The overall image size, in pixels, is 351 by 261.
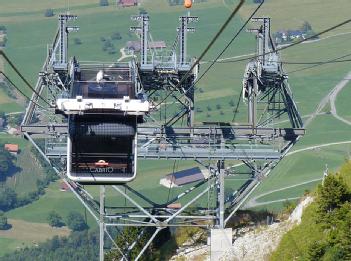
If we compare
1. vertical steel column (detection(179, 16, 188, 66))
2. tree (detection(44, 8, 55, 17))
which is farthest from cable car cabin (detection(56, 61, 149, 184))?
tree (detection(44, 8, 55, 17))

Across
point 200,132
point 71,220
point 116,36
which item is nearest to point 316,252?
point 200,132

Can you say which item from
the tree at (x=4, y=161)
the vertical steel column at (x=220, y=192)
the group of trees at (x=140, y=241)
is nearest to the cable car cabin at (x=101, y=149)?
the vertical steel column at (x=220, y=192)

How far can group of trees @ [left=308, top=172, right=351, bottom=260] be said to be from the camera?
3547 cm

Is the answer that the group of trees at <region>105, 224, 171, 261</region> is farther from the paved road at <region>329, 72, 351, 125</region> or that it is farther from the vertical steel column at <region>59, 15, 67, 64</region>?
the paved road at <region>329, 72, 351, 125</region>

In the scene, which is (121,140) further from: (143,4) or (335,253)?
(143,4)

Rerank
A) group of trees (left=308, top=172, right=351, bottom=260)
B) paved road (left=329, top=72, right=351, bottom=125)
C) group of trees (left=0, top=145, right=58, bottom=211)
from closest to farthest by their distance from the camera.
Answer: group of trees (left=308, top=172, right=351, bottom=260) → paved road (left=329, top=72, right=351, bottom=125) → group of trees (left=0, top=145, right=58, bottom=211)

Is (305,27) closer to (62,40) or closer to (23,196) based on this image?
(23,196)

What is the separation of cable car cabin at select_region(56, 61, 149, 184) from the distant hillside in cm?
640

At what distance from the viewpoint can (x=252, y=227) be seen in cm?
4422

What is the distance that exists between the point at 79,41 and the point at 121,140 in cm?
14337

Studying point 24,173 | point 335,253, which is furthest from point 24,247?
point 335,253

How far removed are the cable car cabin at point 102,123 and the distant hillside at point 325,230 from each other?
6.40 m

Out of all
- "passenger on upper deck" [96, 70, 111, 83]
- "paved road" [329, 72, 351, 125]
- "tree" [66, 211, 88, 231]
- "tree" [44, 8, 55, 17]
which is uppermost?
"tree" [44, 8, 55, 17]

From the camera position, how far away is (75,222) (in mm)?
123562
